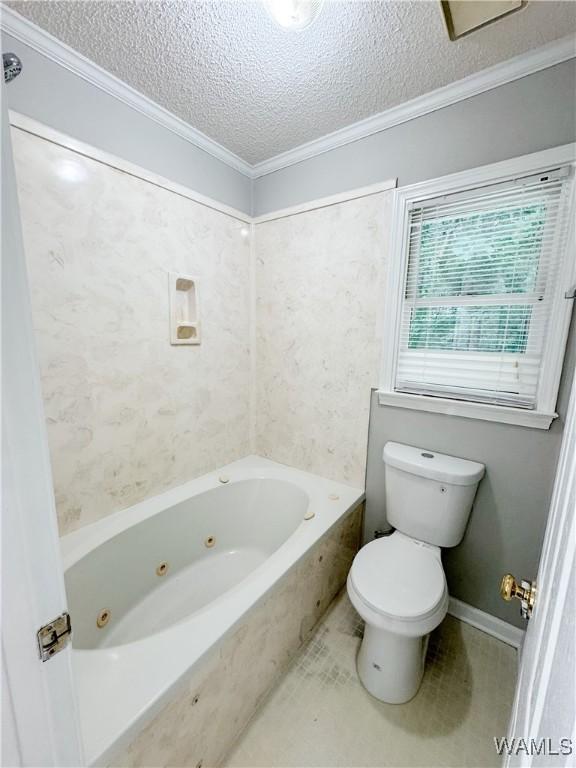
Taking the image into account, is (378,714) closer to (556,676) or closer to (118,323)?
(556,676)

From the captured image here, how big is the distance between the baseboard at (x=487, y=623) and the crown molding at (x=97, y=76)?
107 inches

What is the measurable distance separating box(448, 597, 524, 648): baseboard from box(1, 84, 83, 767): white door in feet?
5.71

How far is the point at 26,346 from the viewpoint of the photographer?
0.41 m

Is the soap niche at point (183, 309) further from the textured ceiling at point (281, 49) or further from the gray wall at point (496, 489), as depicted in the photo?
the gray wall at point (496, 489)

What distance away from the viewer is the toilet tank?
138 cm

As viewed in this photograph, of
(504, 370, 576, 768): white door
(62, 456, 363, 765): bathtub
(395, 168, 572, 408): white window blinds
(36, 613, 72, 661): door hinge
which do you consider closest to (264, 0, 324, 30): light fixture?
(395, 168, 572, 408): white window blinds

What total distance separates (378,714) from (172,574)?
1.09 meters

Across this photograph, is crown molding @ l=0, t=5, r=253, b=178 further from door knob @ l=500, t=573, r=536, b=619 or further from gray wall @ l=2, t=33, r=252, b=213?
door knob @ l=500, t=573, r=536, b=619

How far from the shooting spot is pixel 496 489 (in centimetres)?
140

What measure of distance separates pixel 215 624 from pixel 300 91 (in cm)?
204

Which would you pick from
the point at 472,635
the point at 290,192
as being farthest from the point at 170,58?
the point at 472,635

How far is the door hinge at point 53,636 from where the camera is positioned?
0.44 m

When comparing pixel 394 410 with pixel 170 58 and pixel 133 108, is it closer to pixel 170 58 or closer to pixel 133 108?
pixel 170 58

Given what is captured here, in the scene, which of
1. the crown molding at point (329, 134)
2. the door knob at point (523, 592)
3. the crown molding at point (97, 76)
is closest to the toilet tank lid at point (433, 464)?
the door knob at point (523, 592)
